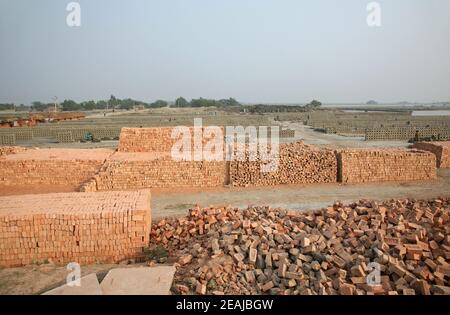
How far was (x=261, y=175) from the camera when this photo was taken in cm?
1301

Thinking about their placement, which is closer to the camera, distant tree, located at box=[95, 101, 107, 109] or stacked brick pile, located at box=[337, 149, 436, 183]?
stacked brick pile, located at box=[337, 149, 436, 183]

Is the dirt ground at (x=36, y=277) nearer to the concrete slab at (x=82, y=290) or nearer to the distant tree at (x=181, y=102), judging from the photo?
the concrete slab at (x=82, y=290)

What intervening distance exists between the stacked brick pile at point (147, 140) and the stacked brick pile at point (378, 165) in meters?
5.83

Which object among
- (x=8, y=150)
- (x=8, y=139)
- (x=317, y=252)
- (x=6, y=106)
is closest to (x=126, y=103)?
(x=6, y=106)

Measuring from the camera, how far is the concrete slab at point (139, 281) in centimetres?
451

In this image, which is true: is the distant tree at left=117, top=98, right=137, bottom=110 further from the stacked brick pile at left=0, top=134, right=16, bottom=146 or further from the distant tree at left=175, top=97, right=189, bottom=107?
the stacked brick pile at left=0, top=134, right=16, bottom=146

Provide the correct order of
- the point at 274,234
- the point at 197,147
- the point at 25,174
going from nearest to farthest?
1. the point at 274,234
2. the point at 25,174
3. the point at 197,147

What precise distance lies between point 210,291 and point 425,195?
9.70 meters

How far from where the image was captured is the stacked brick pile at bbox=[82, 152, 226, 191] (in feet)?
40.3

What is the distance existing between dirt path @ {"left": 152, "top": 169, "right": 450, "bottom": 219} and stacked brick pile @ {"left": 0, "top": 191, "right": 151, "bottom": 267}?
3415mm

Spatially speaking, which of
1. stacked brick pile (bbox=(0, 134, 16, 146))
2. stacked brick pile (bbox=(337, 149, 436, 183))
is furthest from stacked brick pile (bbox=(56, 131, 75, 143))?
stacked brick pile (bbox=(337, 149, 436, 183))

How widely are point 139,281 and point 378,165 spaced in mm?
11284
